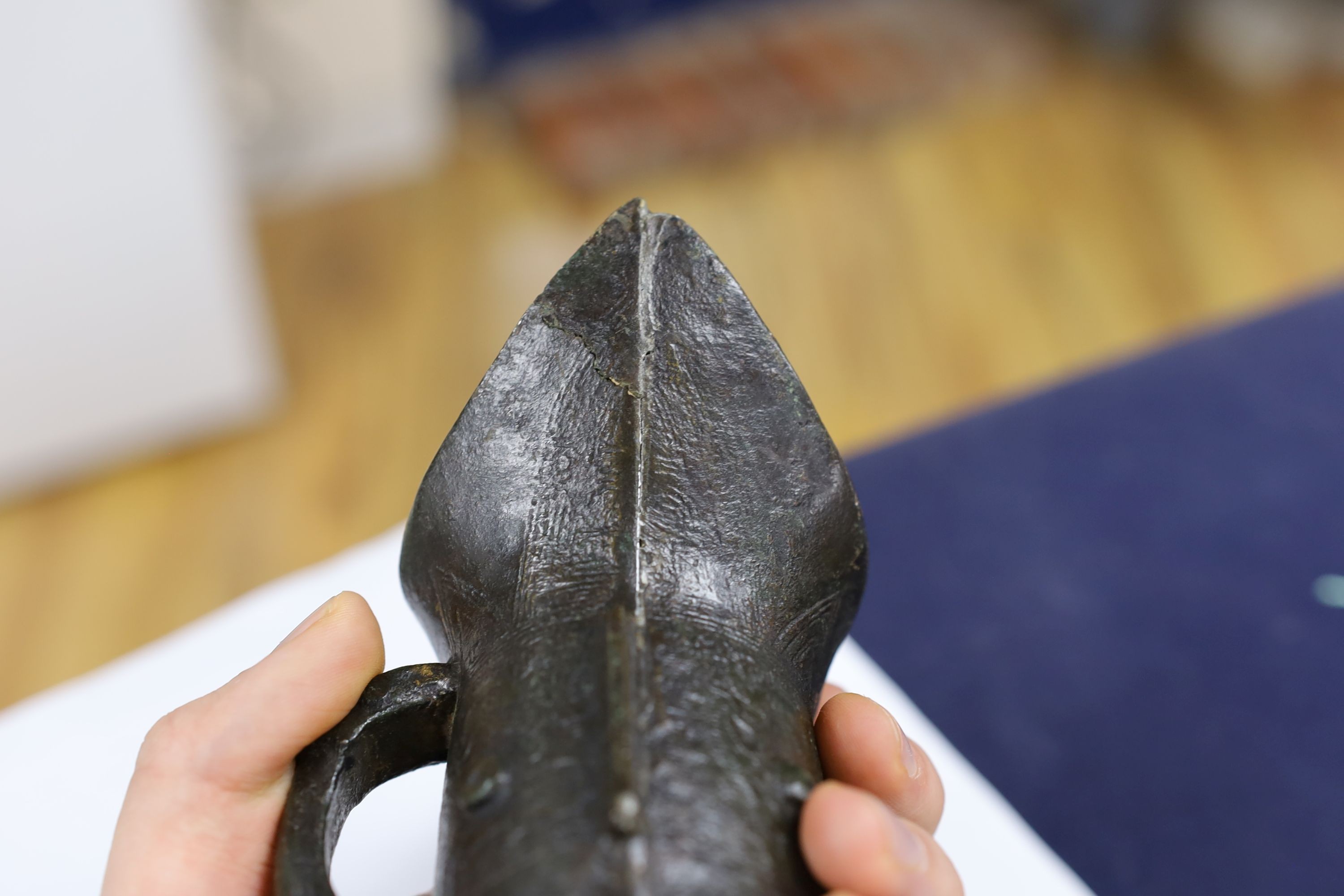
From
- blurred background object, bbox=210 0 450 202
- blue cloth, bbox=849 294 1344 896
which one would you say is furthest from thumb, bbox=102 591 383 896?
blurred background object, bbox=210 0 450 202

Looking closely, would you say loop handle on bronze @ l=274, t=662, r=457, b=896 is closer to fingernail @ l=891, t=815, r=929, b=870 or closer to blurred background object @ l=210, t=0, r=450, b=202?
fingernail @ l=891, t=815, r=929, b=870

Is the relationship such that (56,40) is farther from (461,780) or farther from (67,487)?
(461,780)

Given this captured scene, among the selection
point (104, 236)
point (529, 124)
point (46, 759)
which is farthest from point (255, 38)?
point (46, 759)

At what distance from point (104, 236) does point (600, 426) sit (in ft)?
4.77

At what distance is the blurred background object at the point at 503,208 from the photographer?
5.75ft

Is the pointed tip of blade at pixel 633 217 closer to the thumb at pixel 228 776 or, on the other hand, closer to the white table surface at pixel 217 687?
the thumb at pixel 228 776

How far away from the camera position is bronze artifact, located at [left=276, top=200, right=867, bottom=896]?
1.51 ft

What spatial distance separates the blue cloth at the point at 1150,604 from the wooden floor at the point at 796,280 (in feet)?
2.86

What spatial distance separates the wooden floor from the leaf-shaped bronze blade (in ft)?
4.37

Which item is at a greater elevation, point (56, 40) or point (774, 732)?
point (56, 40)

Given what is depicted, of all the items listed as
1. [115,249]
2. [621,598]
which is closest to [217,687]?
[621,598]

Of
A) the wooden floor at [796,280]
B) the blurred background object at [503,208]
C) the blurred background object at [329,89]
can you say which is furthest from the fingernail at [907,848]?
the blurred background object at [329,89]

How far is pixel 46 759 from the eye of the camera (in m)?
0.82

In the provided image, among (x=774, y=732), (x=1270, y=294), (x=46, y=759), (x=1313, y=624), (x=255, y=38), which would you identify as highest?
(x=255, y=38)
